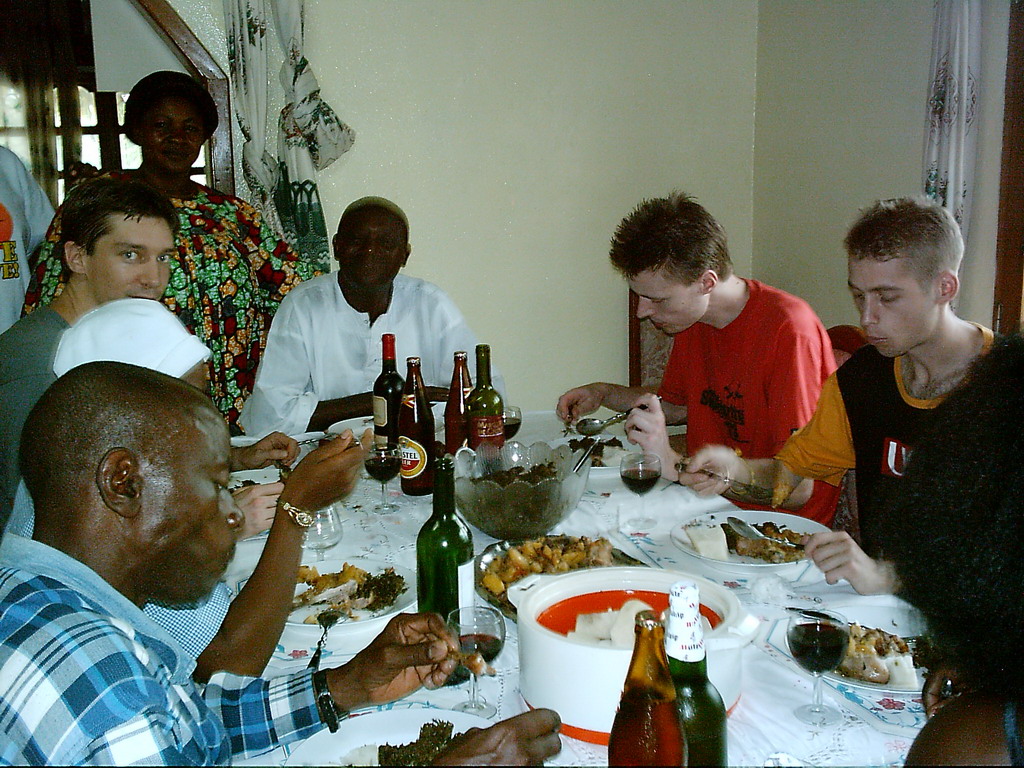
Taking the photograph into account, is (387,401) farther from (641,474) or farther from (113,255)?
(113,255)

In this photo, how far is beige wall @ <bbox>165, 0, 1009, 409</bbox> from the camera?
144 inches

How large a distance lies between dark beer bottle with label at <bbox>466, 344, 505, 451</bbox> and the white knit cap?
26.1 inches

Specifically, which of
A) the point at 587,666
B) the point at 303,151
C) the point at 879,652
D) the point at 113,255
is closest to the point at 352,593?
the point at 587,666

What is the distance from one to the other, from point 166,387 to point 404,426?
1114mm

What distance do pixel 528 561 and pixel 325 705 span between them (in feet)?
1.49

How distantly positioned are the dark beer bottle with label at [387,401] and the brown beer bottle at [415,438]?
33 millimetres

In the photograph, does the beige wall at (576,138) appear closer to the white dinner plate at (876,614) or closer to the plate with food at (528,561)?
the white dinner plate at (876,614)

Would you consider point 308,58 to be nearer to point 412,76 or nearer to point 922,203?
point 412,76

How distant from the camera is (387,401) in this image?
2.16m

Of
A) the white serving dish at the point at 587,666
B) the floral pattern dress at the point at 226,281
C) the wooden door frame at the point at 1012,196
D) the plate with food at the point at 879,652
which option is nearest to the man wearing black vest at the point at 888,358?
the plate with food at the point at 879,652

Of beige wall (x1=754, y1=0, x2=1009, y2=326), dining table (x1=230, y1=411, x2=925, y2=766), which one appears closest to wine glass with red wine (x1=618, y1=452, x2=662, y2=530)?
dining table (x1=230, y1=411, x2=925, y2=766)

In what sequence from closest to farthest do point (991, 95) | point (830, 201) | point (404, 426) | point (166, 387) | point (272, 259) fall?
point (166, 387), point (404, 426), point (991, 95), point (272, 259), point (830, 201)

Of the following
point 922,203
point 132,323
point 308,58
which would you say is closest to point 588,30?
point 308,58

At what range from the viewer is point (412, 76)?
3.78 meters
